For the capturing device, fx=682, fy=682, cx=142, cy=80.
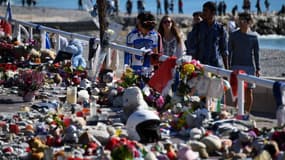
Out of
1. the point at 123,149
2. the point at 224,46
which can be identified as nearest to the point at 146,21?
the point at 224,46

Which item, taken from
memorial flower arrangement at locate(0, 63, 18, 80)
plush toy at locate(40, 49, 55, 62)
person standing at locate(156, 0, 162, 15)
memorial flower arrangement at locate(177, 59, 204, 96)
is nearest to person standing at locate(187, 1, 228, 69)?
memorial flower arrangement at locate(177, 59, 204, 96)

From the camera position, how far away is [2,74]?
1118cm

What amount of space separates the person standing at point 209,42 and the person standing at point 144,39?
68 cm

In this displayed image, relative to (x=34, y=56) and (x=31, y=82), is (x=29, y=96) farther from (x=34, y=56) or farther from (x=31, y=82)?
(x=34, y=56)

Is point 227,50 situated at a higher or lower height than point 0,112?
higher

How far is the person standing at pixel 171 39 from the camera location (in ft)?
31.1

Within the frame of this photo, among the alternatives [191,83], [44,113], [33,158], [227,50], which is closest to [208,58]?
[227,50]

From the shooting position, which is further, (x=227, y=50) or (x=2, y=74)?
(x=2, y=74)

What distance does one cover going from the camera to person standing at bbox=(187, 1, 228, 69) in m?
8.53

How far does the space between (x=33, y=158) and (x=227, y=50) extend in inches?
142

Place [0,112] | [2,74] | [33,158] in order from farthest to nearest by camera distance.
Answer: [2,74], [0,112], [33,158]

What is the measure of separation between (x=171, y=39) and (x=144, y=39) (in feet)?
1.26

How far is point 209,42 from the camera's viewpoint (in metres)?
8.60

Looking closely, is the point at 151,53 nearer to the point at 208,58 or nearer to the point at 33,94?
the point at 208,58
